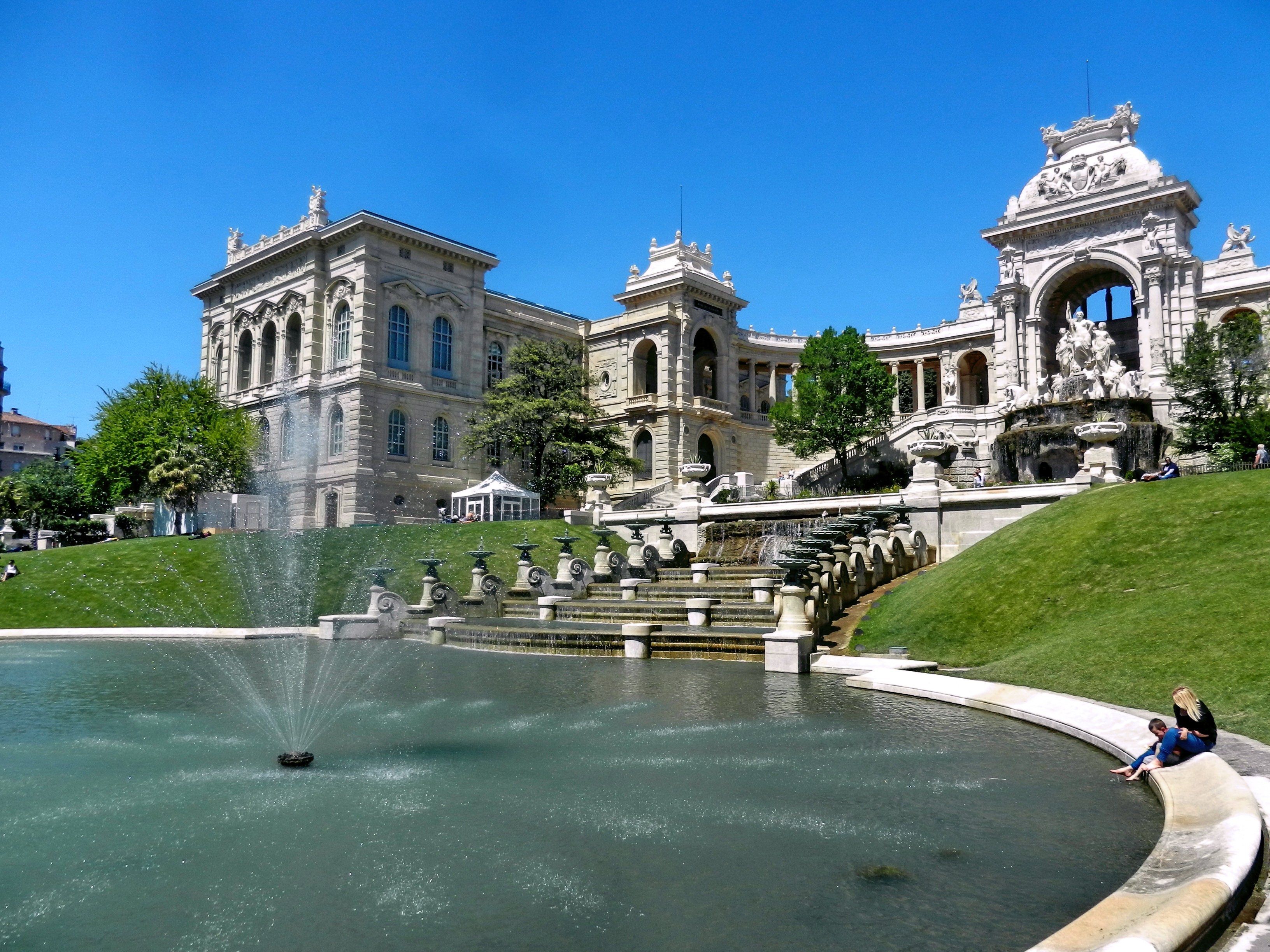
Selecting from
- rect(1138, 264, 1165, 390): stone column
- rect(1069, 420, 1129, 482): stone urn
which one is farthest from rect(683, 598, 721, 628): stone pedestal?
rect(1138, 264, 1165, 390): stone column

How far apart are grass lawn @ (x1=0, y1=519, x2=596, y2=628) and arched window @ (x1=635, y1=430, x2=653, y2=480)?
16995mm

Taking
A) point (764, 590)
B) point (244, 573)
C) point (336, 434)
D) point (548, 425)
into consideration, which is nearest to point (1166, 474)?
point (764, 590)

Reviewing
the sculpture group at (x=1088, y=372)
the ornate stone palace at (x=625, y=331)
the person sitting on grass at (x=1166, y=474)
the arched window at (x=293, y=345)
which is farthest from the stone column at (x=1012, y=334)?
the arched window at (x=293, y=345)

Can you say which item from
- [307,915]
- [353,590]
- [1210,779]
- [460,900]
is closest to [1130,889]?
[1210,779]

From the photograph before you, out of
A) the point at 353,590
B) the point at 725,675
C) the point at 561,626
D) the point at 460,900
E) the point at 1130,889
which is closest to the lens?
the point at 1130,889

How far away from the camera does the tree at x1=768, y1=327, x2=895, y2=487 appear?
5109 centimetres

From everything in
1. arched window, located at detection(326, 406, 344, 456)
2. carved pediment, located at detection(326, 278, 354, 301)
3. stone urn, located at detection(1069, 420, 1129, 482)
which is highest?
carved pediment, located at detection(326, 278, 354, 301)

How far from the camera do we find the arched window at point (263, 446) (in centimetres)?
5216

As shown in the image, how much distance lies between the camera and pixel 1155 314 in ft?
156

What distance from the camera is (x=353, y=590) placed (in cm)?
3133

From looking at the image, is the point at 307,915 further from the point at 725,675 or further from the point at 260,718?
the point at 725,675

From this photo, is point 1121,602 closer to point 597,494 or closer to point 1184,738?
point 1184,738

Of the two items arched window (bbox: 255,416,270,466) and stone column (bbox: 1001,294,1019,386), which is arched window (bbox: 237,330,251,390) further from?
stone column (bbox: 1001,294,1019,386)

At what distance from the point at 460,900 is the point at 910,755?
5314 mm
